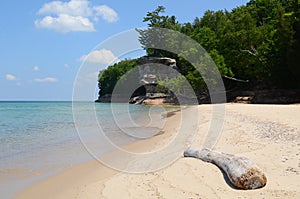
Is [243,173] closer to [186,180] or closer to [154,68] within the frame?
[186,180]

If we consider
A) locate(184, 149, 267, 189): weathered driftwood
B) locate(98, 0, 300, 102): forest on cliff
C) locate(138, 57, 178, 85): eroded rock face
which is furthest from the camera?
locate(138, 57, 178, 85): eroded rock face

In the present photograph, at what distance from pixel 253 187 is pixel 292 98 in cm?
2705

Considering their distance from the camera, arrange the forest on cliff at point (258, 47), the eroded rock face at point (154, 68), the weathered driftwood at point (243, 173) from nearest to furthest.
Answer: the weathered driftwood at point (243, 173) → the forest on cliff at point (258, 47) → the eroded rock face at point (154, 68)

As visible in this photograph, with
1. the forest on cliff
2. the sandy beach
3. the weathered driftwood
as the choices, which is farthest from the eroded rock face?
the weathered driftwood

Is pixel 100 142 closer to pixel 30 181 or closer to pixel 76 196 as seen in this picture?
pixel 30 181

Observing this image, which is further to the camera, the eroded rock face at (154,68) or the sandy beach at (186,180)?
the eroded rock face at (154,68)

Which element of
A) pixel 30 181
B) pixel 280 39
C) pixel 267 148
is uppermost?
pixel 280 39

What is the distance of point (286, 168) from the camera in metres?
5.76

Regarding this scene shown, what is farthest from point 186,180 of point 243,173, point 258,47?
point 258,47

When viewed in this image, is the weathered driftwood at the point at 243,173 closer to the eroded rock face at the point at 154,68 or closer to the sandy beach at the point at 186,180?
the sandy beach at the point at 186,180

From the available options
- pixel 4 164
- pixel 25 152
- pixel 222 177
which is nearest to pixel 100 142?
pixel 25 152

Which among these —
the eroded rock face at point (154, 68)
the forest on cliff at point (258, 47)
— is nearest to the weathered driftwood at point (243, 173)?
the forest on cliff at point (258, 47)

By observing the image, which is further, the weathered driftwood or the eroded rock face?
the eroded rock face

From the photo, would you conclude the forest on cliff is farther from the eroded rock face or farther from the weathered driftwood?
the weathered driftwood
